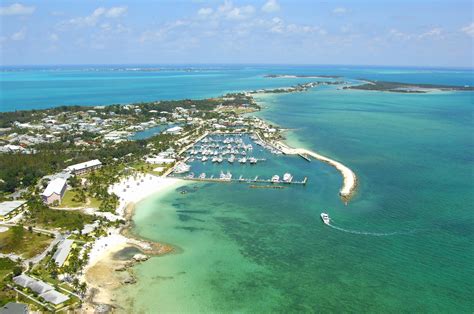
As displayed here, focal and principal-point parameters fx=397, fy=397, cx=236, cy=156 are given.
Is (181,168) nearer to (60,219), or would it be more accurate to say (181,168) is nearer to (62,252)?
(60,219)

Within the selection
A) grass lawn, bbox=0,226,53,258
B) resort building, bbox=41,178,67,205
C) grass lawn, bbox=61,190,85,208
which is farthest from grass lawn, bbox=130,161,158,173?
grass lawn, bbox=0,226,53,258

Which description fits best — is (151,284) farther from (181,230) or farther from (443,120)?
(443,120)

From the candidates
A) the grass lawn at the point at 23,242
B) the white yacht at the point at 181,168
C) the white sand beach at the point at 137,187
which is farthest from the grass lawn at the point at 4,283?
the white yacht at the point at 181,168

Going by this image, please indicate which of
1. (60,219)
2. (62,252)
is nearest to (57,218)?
(60,219)

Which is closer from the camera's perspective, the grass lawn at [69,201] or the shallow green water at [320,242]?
the shallow green water at [320,242]

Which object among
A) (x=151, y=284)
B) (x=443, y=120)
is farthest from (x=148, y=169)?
(x=443, y=120)

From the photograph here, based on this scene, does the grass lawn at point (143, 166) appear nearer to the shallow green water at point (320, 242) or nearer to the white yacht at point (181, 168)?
the white yacht at point (181, 168)

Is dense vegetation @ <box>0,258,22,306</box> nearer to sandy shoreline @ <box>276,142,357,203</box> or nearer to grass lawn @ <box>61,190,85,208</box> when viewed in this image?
grass lawn @ <box>61,190,85,208</box>
